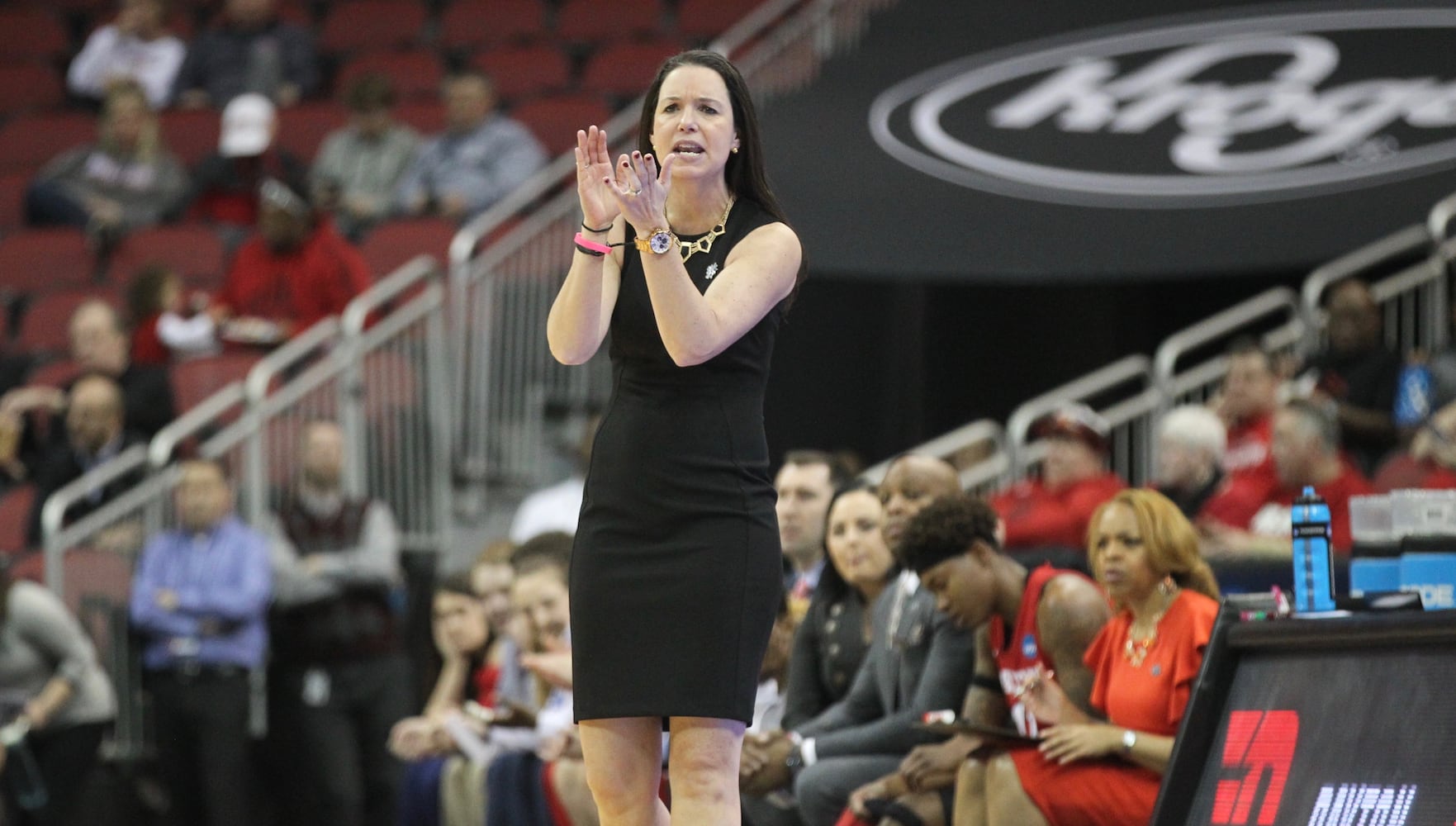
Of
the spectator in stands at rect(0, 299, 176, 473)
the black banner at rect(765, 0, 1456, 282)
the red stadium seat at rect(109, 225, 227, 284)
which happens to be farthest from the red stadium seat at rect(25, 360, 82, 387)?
the black banner at rect(765, 0, 1456, 282)

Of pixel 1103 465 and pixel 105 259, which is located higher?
pixel 105 259

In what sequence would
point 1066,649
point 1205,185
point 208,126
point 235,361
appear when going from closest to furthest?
point 1066,649
point 1205,185
point 235,361
point 208,126

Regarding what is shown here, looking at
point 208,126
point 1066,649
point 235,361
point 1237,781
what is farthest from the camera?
point 208,126

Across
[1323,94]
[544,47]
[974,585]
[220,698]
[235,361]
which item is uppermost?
[544,47]

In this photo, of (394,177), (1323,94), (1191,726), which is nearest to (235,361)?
(394,177)

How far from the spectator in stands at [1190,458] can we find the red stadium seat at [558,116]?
160 inches

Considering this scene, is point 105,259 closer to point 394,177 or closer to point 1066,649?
point 394,177

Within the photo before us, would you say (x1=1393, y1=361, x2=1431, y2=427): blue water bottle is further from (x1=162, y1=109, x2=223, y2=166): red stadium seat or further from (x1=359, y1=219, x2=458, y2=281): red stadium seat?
(x1=162, y1=109, x2=223, y2=166): red stadium seat

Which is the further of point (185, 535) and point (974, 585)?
point (185, 535)

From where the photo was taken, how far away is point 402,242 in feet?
33.4

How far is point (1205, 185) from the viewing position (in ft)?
28.8

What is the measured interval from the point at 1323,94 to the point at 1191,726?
216 inches

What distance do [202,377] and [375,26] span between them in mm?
3983

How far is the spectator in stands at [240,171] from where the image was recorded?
413 inches
